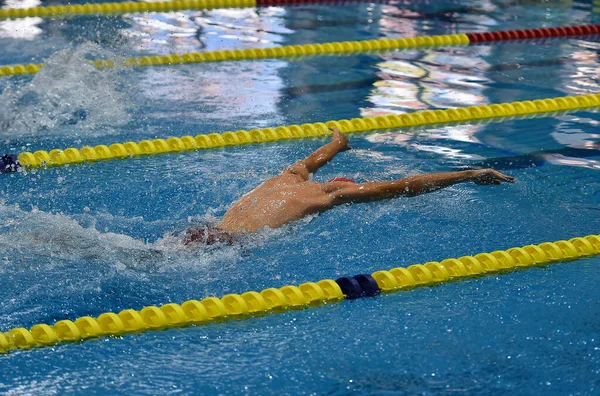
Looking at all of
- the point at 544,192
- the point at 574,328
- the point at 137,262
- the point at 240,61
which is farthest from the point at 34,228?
the point at 240,61

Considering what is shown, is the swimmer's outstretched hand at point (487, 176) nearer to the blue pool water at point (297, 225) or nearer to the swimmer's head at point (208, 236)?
the blue pool water at point (297, 225)

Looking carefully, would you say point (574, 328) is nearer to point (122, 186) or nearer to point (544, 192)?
point (544, 192)

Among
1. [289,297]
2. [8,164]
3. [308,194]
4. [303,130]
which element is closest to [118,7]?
[303,130]

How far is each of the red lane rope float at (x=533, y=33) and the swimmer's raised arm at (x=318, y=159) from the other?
335 centimetres

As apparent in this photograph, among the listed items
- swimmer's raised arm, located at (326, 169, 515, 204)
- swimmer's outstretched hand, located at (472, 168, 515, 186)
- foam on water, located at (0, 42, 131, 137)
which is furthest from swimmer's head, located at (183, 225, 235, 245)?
foam on water, located at (0, 42, 131, 137)

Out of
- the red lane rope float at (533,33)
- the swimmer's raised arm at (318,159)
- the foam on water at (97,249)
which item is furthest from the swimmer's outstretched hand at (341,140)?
the red lane rope float at (533,33)

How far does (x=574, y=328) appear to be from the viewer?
295cm

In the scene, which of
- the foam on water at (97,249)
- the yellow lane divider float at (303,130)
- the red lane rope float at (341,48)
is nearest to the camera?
the foam on water at (97,249)

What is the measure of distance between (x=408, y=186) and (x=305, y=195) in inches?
16.9

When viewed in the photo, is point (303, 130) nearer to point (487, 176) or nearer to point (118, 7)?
point (487, 176)

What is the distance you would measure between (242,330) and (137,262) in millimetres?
541

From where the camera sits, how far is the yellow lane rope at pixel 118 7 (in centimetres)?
788

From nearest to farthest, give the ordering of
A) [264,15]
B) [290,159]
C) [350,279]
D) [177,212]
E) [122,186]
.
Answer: [350,279] → [177,212] → [122,186] → [290,159] → [264,15]

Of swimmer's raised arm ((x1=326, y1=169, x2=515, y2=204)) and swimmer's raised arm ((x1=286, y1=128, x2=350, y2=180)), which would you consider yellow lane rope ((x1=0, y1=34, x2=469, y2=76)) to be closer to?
swimmer's raised arm ((x1=286, y1=128, x2=350, y2=180))
